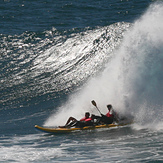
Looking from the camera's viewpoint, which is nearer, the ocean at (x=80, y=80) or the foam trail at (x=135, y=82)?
the ocean at (x=80, y=80)

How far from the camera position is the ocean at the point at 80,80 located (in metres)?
14.0

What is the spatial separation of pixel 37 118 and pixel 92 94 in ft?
12.1

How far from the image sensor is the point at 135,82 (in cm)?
1967

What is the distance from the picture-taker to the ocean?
553 inches

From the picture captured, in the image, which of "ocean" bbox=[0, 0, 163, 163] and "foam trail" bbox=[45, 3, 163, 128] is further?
"foam trail" bbox=[45, 3, 163, 128]

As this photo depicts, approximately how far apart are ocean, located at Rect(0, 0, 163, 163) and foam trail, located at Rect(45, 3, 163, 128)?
0.05 meters

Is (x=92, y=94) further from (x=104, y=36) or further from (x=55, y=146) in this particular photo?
(x=104, y=36)

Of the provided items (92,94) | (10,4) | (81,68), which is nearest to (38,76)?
(81,68)

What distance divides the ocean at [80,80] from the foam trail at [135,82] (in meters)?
0.05

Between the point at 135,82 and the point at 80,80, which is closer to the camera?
the point at 135,82

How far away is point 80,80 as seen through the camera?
27172 mm

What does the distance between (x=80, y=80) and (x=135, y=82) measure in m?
8.04

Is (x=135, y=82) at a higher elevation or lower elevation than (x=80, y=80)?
lower

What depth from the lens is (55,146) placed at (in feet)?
48.2
